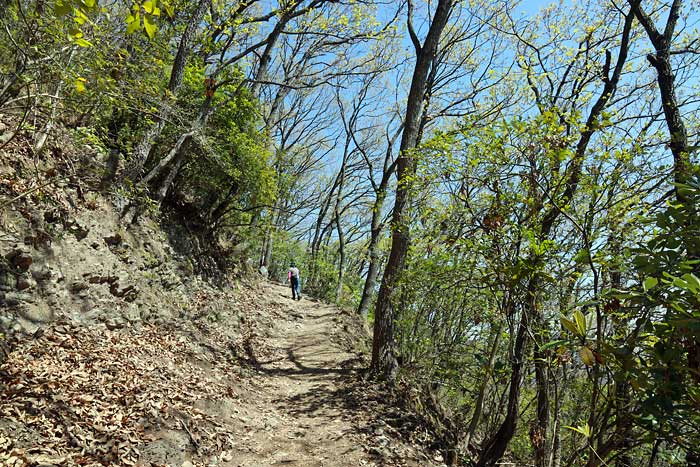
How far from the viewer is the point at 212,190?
10164mm

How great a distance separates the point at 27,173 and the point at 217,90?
463cm

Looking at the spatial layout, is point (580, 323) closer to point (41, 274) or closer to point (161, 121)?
point (41, 274)

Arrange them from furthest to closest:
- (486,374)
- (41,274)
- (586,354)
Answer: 1. (486,374)
2. (41,274)
3. (586,354)

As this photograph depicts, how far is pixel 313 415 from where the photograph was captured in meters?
6.07

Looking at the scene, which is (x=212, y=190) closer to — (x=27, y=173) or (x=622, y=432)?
(x=27, y=173)

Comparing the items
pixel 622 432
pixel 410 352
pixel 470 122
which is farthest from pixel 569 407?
pixel 622 432

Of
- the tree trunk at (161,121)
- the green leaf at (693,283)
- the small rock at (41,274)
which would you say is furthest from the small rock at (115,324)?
the green leaf at (693,283)

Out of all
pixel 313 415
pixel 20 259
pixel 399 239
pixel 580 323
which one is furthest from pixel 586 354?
pixel 20 259

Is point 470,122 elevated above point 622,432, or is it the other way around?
point 470,122

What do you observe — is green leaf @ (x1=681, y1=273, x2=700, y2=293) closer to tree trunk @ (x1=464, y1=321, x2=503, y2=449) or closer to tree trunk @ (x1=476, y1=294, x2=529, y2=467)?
tree trunk @ (x1=476, y1=294, x2=529, y2=467)

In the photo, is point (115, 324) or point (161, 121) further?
point (161, 121)

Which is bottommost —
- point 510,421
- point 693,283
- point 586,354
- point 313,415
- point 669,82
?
point 313,415

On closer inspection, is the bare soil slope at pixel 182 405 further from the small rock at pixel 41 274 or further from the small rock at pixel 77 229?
the small rock at pixel 77 229

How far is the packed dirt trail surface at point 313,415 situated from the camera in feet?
16.0
